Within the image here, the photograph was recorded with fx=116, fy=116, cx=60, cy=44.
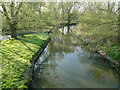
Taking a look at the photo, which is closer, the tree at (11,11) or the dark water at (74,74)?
the dark water at (74,74)

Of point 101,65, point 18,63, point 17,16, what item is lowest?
point 101,65

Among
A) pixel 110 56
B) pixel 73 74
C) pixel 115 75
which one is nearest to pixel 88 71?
pixel 73 74

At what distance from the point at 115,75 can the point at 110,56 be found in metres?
2.70

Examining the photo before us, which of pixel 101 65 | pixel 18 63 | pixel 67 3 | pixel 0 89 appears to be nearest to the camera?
pixel 0 89

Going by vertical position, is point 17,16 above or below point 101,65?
above

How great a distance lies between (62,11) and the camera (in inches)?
1613

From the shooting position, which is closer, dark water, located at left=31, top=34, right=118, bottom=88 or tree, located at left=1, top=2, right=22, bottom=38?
dark water, located at left=31, top=34, right=118, bottom=88

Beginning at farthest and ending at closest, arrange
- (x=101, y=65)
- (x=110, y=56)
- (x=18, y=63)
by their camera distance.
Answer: (x=110, y=56)
(x=101, y=65)
(x=18, y=63)

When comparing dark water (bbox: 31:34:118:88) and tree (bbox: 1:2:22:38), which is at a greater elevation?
tree (bbox: 1:2:22:38)

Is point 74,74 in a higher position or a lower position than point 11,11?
lower

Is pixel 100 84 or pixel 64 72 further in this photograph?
pixel 64 72

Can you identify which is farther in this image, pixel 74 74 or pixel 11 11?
pixel 11 11

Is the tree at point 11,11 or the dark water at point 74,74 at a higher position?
the tree at point 11,11

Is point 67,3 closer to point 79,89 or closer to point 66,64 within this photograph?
→ point 66,64
